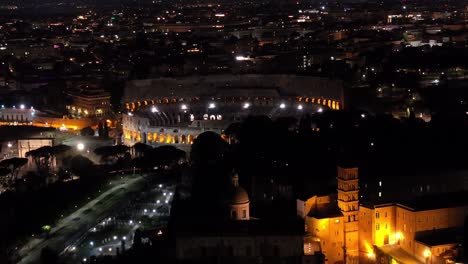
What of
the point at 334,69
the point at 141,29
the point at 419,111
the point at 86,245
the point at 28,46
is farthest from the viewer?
the point at 141,29

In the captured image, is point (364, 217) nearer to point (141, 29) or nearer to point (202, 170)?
point (202, 170)

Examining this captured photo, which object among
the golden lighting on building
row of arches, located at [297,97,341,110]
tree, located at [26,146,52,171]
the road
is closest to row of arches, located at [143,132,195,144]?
tree, located at [26,146,52,171]

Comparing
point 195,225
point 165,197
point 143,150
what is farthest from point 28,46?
point 195,225

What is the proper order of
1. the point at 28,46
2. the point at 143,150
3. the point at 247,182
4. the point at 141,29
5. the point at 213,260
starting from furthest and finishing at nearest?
the point at 141,29
the point at 28,46
the point at 143,150
the point at 247,182
the point at 213,260

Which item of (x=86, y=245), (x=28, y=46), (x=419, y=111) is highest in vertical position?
(x=28, y=46)

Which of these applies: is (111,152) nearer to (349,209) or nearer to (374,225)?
(349,209)

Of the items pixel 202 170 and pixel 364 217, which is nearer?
pixel 364 217

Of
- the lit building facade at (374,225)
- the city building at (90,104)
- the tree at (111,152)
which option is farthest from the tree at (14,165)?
the lit building facade at (374,225)

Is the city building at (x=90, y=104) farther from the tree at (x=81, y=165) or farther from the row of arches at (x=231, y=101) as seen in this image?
the tree at (x=81, y=165)

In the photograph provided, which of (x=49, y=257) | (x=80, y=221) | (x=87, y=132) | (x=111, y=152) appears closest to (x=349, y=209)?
(x=49, y=257)
